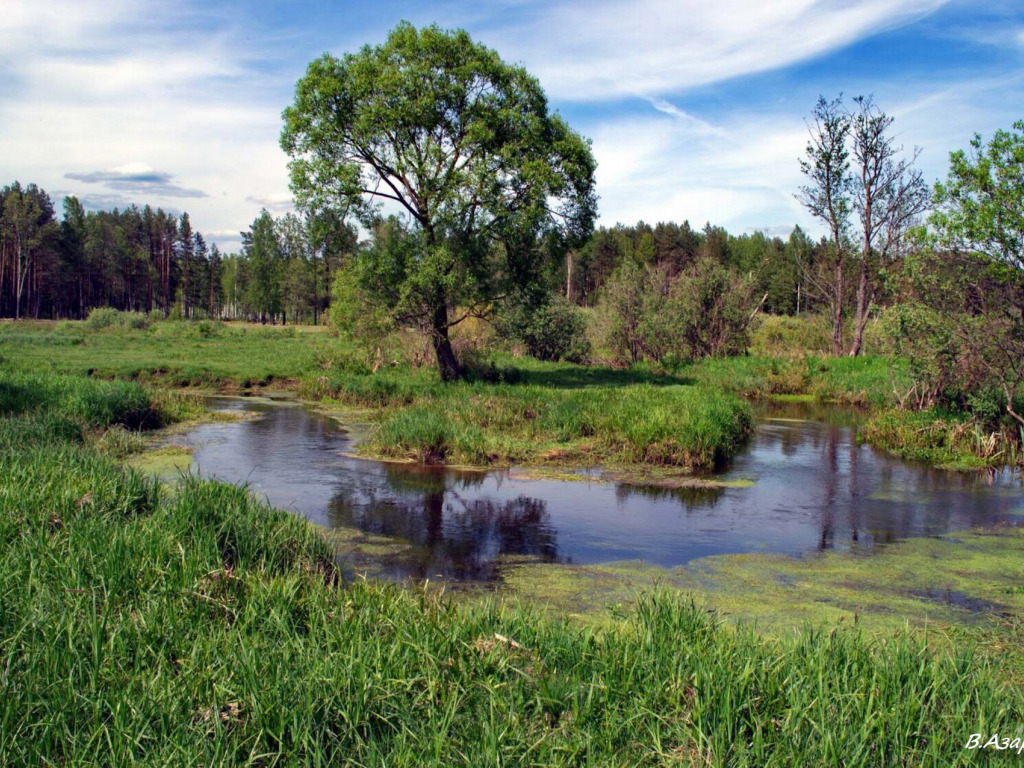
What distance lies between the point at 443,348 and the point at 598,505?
1289cm

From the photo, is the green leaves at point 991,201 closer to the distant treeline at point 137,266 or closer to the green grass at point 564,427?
the green grass at point 564,427

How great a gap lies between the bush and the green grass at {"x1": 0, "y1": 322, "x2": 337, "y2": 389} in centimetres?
805

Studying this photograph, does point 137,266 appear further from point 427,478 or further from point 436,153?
point 427,478

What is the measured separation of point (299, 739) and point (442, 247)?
18.8 m

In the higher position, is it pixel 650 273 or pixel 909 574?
pixel 650 273

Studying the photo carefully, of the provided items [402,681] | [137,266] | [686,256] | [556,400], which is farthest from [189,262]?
[402,681]

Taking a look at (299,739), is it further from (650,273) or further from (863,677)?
(650,273)

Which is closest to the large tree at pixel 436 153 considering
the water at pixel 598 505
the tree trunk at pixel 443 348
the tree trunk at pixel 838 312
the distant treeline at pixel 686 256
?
the tree trunk at pixel 443 348

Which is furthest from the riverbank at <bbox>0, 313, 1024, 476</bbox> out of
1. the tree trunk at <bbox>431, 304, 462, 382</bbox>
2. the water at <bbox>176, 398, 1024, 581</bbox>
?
the water at <bbox>176, 398, 1024, 581</bbox>

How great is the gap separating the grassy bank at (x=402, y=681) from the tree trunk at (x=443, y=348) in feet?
57.5

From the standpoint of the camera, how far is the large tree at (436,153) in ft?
72.4

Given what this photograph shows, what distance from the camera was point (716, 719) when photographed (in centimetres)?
454

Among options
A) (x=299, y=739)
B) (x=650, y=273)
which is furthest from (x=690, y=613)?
(x=650, y=273)

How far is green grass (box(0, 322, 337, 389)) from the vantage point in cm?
2517
